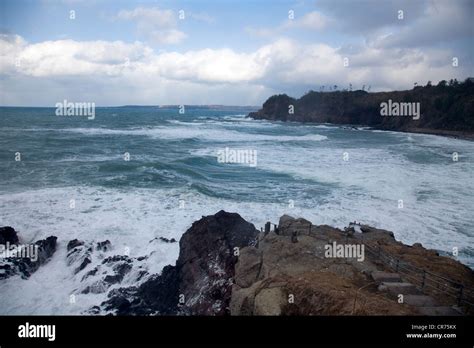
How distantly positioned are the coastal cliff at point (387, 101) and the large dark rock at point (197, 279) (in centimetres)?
3853

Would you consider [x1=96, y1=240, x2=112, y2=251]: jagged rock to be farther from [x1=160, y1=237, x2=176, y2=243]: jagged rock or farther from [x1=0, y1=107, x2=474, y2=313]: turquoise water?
[x1=160, y1=237, x2=176, y2=243]: jagged rock

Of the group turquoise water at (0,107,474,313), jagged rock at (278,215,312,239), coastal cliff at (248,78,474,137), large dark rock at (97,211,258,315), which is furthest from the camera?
coastal cliff at (248,78,474,137)

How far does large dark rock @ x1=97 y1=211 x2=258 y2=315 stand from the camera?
7715mm

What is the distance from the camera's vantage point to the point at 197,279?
27.7ft

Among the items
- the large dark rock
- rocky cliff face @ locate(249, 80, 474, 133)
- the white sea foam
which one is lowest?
the large dark rock

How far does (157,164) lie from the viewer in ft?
73.6

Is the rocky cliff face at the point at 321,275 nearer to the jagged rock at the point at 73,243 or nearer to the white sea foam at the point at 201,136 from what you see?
the jagged rock at the point at 73,243

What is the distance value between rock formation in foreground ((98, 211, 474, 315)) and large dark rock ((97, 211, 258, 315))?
1.1 inches

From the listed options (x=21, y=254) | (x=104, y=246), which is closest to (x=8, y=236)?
(x=21, y=254)

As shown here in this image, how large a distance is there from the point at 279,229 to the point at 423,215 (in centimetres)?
772

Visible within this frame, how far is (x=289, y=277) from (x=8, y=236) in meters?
9.07

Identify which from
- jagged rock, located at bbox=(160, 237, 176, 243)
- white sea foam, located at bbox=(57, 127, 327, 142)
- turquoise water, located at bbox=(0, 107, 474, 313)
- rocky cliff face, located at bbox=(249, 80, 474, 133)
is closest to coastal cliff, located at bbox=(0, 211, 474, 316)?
turquoise water, located at bbox=(0, 107, 474, 313)

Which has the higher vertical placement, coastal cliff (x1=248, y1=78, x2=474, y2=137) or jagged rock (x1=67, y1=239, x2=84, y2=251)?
coastal cliff (x1=248, y1=78, x2=474, y2=137)

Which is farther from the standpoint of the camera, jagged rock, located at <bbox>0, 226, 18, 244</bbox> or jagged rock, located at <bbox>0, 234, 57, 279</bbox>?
jagged rock, located at <bbox>0, 226, 18, 244</bbox>
